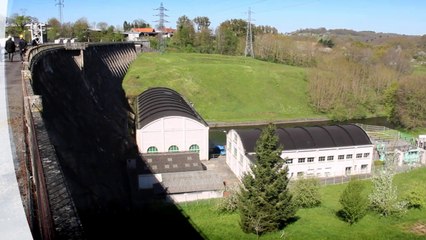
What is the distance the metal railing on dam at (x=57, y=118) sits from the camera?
4805 mm

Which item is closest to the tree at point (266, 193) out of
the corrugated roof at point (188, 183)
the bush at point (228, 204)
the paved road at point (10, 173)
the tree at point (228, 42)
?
the bush at point (228, 204)

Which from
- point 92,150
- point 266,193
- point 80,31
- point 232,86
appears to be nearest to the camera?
point 266,193

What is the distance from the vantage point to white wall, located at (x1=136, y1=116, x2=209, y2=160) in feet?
87.5

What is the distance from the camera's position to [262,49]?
247 feet

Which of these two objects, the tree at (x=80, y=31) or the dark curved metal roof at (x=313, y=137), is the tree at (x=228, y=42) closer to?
the tree at (x=80, y=31)

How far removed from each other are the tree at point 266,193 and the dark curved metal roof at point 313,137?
21.6ft

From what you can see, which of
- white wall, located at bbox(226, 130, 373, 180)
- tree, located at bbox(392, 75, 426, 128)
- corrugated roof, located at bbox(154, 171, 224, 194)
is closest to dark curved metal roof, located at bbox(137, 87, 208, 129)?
white wall, located at bbox(226, 130, 373, 180)

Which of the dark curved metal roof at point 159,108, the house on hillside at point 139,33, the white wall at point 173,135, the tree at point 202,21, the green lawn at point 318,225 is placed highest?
the tree at point 202,21

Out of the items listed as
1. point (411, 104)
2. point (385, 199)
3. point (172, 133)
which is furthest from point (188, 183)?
point (411, 104)

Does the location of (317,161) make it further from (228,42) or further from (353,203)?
(228,42)

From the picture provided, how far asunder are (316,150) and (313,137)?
95 cm

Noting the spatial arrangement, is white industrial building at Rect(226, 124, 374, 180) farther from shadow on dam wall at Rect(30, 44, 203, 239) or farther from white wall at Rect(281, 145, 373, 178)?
shadow on dam wall at Rect(30, 44, 203, 239)

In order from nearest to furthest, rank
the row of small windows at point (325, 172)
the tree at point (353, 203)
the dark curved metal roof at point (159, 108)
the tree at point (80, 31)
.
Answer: the tree at point (353, 203), the row of small windows at point (325, 172), the dark curved metal roof at point (159, 108), the tree at point (80, 31)

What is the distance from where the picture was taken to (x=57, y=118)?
1739cm
